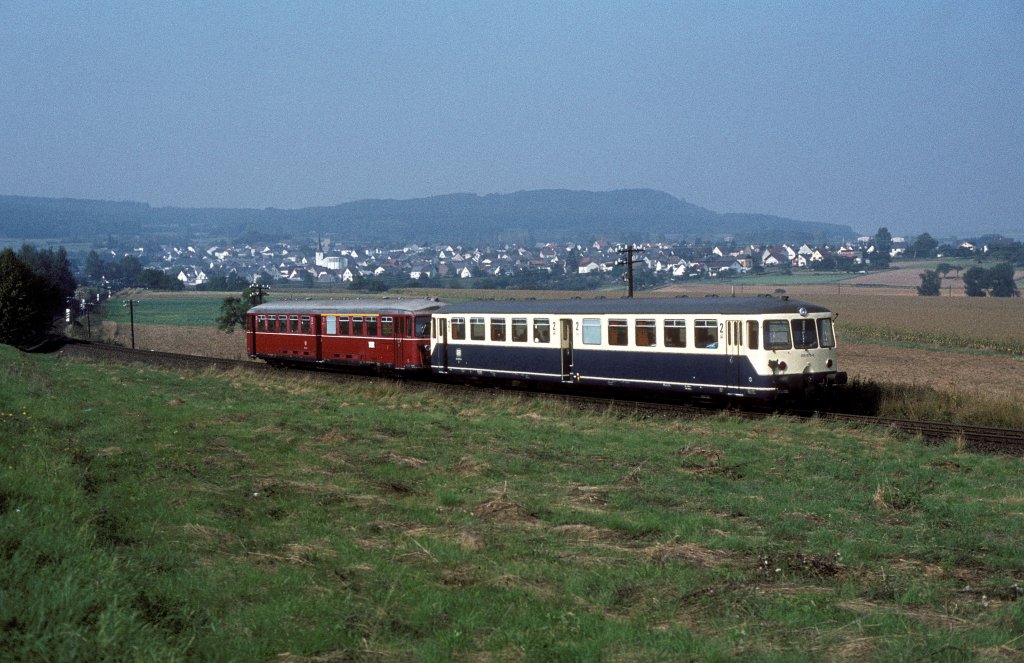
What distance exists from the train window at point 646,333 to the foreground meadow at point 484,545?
746 cm

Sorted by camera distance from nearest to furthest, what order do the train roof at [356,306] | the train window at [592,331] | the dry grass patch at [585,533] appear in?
the dry grass patch at [585,533] → the train window at [592,331] → the train roof at [356,306]

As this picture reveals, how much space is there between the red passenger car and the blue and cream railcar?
2.97 metres

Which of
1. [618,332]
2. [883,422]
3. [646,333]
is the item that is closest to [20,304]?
[618,332]

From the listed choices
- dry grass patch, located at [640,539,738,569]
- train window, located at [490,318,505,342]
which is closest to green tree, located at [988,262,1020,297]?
train window, located at [490,318,505,342]

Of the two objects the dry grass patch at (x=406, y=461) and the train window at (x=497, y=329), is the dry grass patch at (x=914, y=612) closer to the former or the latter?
the dry grass patch at (x=406, y=461)

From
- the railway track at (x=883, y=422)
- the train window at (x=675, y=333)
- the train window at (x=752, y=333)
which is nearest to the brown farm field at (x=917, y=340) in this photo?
the railway track at (x=883, y=422)

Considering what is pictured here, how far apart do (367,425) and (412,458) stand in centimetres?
454

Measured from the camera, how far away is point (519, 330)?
105ft

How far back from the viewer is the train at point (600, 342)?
24.9 m

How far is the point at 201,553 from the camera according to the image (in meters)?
9.74

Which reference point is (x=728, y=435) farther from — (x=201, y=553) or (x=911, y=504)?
(x=201, y=553)

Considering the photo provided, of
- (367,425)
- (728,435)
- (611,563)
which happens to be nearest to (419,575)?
(611,563)

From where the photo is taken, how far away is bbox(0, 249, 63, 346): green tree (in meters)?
70.0

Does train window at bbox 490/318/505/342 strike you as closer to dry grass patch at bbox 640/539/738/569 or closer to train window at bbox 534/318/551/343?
train window at bbox 534/318/551/343
